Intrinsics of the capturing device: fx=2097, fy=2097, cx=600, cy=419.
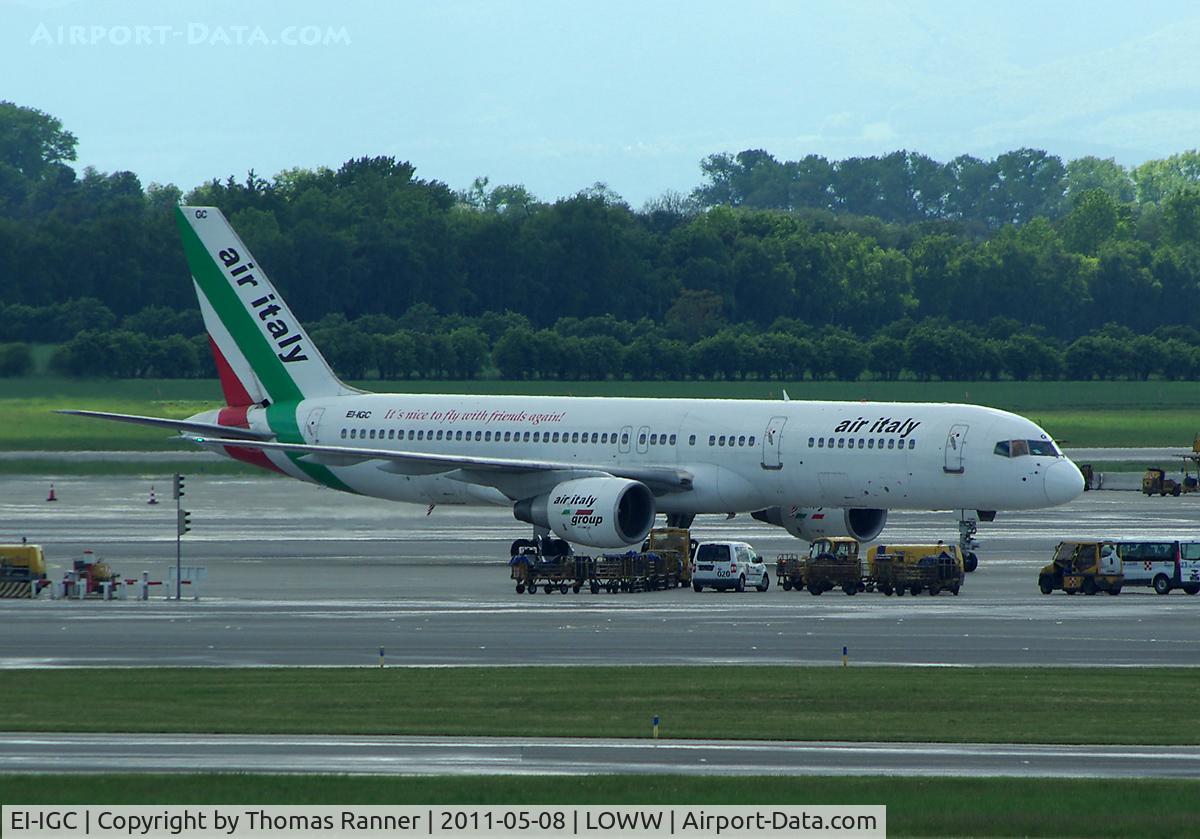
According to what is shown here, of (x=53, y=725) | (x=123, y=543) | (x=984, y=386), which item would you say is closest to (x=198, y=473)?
(x=123, y=543)

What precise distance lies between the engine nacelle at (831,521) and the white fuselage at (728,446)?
1.96m

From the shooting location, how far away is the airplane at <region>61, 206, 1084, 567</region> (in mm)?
61156

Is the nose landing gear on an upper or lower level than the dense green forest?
lower

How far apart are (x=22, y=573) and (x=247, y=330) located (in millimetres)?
18254

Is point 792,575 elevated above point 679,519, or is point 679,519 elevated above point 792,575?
point 679,519

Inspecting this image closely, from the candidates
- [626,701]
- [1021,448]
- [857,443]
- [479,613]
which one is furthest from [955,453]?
[626,701]

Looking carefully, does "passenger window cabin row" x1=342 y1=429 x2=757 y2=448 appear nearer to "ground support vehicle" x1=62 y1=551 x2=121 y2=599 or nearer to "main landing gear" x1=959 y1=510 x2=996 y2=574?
"main landing gear" x1=959 y1=510 x2=996 y2=574

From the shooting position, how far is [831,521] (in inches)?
2596

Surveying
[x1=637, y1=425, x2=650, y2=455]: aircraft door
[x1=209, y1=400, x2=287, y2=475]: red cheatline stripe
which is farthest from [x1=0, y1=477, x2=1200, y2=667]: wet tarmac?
[x1=637, y1=425, x2=650, y2=455]: aircraft door

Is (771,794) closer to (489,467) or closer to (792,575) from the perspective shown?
(792,575)

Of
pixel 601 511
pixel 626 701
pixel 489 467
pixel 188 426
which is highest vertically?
pixel 188 426

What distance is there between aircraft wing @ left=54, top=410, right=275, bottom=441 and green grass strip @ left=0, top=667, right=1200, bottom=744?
29.7 m

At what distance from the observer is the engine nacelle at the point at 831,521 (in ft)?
216

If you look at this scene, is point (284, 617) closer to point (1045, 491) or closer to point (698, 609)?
point (698, 609)
